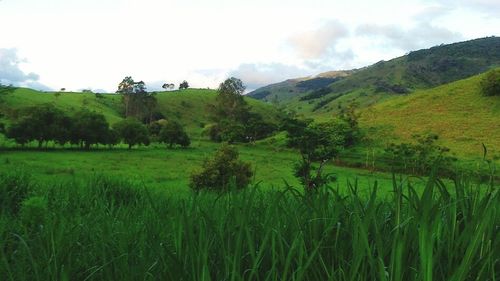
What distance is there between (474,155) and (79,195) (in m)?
92.1

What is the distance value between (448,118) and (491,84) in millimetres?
14927

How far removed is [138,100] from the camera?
16100cm

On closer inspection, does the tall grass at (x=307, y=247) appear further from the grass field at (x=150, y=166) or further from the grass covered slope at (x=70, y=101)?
the grass covered slope at (x=70, y=101)

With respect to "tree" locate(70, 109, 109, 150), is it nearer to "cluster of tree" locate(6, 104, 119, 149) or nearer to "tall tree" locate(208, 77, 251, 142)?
"cluster of tree" locate(6, 104, 119, 149)

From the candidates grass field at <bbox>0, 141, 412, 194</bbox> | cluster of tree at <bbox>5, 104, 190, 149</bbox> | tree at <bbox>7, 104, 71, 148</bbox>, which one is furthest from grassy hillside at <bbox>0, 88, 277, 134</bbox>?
grass field at <bbox>0, 141, 412, 194</bbox>

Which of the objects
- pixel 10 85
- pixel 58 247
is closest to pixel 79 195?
pixel 58 247

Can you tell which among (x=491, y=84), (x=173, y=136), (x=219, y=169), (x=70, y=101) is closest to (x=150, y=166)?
(x=219, y=169)

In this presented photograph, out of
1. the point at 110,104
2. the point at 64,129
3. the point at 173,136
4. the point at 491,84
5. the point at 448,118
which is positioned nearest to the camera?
the point at 64,129

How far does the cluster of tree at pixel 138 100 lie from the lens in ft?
510

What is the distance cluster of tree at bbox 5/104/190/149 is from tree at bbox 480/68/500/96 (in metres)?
88.9

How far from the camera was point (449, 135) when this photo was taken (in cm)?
9950

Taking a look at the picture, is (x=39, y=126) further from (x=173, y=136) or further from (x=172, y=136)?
(x=173, y=136)

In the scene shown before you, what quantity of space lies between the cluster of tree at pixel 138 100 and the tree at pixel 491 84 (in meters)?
107

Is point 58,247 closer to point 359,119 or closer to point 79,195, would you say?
point 79,195
